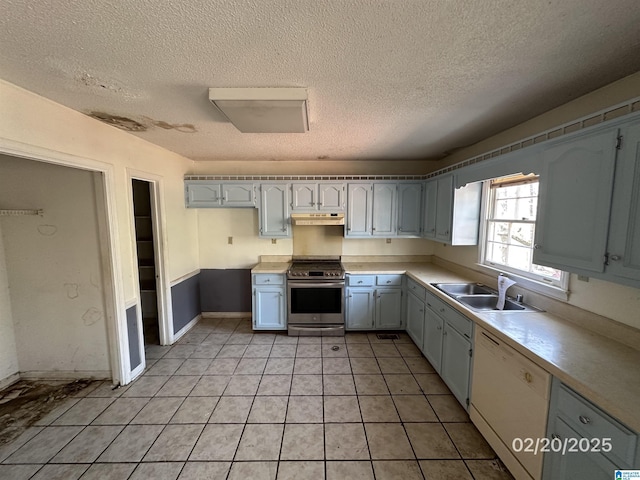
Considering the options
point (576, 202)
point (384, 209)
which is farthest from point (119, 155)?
point (576, 202)

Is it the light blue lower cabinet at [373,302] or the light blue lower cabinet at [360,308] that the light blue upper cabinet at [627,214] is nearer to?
the light blue lower cabinet at [373,302]

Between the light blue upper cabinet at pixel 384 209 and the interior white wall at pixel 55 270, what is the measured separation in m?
3.11

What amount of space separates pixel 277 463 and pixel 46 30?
2645 mm

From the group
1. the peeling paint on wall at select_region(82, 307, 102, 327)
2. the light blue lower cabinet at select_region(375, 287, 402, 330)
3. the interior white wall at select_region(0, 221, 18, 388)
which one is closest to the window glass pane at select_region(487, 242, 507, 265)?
the light blue lower cabinet at select_region(375, 287, 402, 330)

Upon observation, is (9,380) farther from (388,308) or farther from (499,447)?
(499,447)

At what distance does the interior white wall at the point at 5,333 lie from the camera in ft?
7.76

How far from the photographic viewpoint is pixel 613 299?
151cm

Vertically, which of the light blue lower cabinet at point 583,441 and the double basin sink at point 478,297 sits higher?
the double basin sink at point 478,297

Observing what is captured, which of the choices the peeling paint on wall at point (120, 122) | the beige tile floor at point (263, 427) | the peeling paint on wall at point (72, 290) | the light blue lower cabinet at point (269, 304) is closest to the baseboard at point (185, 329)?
the beige tile floor at point (263, 427)

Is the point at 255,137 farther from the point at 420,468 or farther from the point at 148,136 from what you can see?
the point at 420,468

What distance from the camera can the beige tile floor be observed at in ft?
5.37

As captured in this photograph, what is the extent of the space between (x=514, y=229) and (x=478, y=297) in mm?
715

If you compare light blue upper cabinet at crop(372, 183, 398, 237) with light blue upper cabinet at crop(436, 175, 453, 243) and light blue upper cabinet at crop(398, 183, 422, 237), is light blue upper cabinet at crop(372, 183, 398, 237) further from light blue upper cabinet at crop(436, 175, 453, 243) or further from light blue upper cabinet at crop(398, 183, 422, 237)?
light blue upper cabinet at crop(436, 175, 453, 243)

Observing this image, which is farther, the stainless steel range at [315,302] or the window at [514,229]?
the stainless steel range at [315,302]
